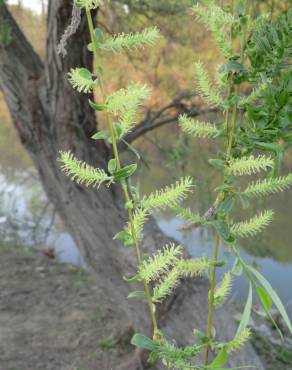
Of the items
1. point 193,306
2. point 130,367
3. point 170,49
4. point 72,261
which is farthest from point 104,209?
point 72,261

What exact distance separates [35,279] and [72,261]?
42.1 inches

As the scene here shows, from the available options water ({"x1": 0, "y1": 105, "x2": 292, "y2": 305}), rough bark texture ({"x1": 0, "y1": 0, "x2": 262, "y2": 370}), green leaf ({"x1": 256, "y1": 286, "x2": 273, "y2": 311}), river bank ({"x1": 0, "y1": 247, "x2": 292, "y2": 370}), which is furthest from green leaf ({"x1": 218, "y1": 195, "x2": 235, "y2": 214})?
water ({"x1": 0, "y1": 105, "x2": 292, "y2": 305})

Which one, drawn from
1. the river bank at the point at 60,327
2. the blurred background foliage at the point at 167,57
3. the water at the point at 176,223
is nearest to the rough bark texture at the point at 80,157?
the river bank at the point at 60,327

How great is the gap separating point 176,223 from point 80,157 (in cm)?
429

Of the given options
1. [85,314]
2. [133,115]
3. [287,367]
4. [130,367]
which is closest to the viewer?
[133,115]

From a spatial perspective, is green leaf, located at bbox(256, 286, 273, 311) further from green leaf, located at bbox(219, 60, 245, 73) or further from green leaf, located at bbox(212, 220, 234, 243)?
green leaf, located at bbox(219, 60, 245, 73)

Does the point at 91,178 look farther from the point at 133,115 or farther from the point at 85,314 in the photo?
the point at 85,314

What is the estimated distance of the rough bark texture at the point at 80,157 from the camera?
2.48 metres

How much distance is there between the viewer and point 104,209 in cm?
261

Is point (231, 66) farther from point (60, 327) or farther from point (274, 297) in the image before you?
point (60, 327)

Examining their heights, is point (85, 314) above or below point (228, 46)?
below

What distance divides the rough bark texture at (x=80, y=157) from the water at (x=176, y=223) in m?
0.89

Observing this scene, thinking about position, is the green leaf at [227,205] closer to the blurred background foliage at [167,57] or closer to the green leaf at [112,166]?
the green leaf at [112,166]

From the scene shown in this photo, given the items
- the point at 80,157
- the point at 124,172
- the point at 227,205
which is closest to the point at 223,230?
the point at 227,205
